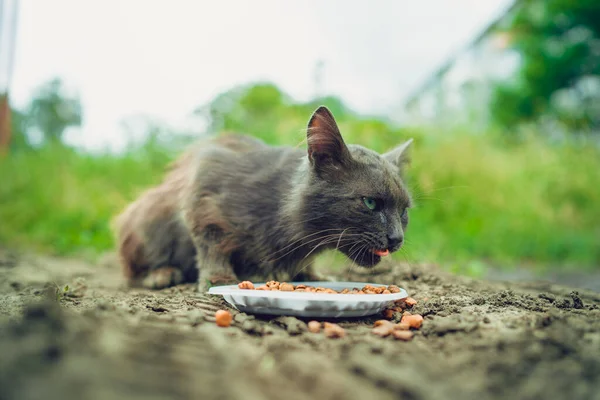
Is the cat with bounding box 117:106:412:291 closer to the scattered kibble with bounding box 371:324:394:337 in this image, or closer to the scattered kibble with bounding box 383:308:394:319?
the scattered kibble with bounding box 383:308:394:319

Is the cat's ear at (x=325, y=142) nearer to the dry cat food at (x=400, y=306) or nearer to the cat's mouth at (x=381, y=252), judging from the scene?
the cat's mouth at (x=381, y=252)

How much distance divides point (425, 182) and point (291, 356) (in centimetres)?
511

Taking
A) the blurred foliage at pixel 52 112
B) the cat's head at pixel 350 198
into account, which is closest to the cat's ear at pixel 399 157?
the cat's head at pixel 350 198

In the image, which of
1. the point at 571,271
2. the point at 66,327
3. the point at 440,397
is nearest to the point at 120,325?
the point at 66,327

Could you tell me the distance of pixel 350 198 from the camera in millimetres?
2631

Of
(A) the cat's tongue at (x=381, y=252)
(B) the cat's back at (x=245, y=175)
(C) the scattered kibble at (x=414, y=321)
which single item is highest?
(B) the cat's back at (x=245, y=175)

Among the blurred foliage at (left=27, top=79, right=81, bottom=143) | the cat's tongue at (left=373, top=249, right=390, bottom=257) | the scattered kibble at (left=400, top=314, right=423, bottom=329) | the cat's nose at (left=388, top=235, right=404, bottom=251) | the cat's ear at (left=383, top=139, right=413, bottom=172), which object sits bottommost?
the scattered kibble at (left=400, top=314, right=423, bottom=329)

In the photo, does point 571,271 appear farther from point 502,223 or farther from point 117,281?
point 117,281

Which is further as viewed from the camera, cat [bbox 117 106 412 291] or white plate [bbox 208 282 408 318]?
cat [bbox 117 106 412 291]

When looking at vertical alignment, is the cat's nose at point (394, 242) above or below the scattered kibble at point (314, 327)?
above

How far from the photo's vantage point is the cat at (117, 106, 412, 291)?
105 inches

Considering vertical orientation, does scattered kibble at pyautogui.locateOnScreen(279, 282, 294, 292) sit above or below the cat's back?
below

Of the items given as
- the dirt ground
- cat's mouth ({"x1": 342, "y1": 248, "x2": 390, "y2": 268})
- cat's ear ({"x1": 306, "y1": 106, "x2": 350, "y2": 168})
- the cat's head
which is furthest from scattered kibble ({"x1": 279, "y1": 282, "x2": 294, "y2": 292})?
cat's ear ({"x1": 306, "y1": 106, "x2": 350, "y2": 168})

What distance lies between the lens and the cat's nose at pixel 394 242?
8.29 feet
